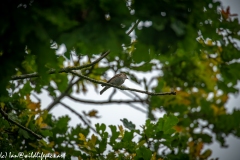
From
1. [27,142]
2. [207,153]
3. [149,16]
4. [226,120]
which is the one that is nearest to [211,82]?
[226,120]

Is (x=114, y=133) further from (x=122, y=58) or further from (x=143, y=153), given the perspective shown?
(x=122, y=58)

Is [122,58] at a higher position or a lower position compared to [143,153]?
higher

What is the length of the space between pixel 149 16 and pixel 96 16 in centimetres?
34

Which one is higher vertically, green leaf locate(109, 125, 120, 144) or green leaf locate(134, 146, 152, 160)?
green leaf locate(109, 125, 120, 144)

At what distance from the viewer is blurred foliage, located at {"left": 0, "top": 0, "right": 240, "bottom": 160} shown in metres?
2.05

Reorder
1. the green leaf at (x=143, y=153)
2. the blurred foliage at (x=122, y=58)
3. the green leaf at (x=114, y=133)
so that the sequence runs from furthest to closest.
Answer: the green leaf at (x=114, y=133) → the green leaf at (x=143, y=153) → the blurred foliage at (x=122, y=58)

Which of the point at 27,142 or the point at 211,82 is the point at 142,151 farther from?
the point at 211,82

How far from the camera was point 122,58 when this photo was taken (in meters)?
5.91

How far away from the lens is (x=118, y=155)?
12.8ft

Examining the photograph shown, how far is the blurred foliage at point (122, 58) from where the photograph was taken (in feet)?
6.74

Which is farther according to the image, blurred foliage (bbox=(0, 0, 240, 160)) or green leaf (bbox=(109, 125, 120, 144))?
green leaf (bbox=(109, 125, 120, 144))

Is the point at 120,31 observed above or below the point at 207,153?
below

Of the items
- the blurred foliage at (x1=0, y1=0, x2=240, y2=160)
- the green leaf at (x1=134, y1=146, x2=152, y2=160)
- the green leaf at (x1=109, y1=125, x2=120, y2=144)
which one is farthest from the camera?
the green leaf at (x1=109, y1=125, x2=120, y2=144)

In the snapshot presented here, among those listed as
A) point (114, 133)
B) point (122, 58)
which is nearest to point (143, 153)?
point (114, 133)
